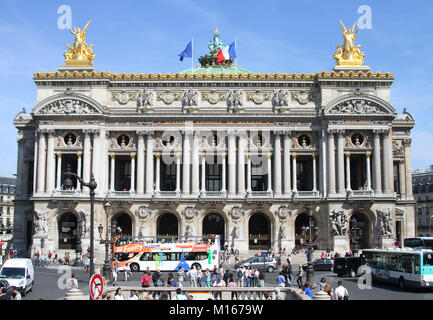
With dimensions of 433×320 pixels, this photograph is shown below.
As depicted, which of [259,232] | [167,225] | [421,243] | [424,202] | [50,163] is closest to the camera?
[421,243]

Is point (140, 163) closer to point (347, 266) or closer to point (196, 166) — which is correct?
point (196, 166)

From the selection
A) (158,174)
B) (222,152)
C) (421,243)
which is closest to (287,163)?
(222,152)

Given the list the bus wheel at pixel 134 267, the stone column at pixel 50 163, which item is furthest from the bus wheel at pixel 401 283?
the stone column at pixel 50 163

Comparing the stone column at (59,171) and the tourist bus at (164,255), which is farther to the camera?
the stone column at (59,171)

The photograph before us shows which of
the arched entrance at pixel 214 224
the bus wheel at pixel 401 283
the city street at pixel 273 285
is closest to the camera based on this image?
the city street at pixel 273 285

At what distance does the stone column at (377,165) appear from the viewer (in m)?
68.1

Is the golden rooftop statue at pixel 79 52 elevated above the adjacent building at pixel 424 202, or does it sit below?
above

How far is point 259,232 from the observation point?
2758 inches

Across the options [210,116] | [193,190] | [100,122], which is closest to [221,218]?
[193,190]

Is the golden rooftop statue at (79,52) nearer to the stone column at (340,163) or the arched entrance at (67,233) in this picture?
the arched entrance at (67,233)

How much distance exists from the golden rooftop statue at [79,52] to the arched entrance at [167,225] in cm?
2253

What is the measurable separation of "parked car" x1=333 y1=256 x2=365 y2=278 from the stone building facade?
685 inches

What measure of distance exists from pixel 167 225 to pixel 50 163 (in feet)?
54.9

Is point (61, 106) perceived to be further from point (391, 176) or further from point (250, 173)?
point (391, 176)
